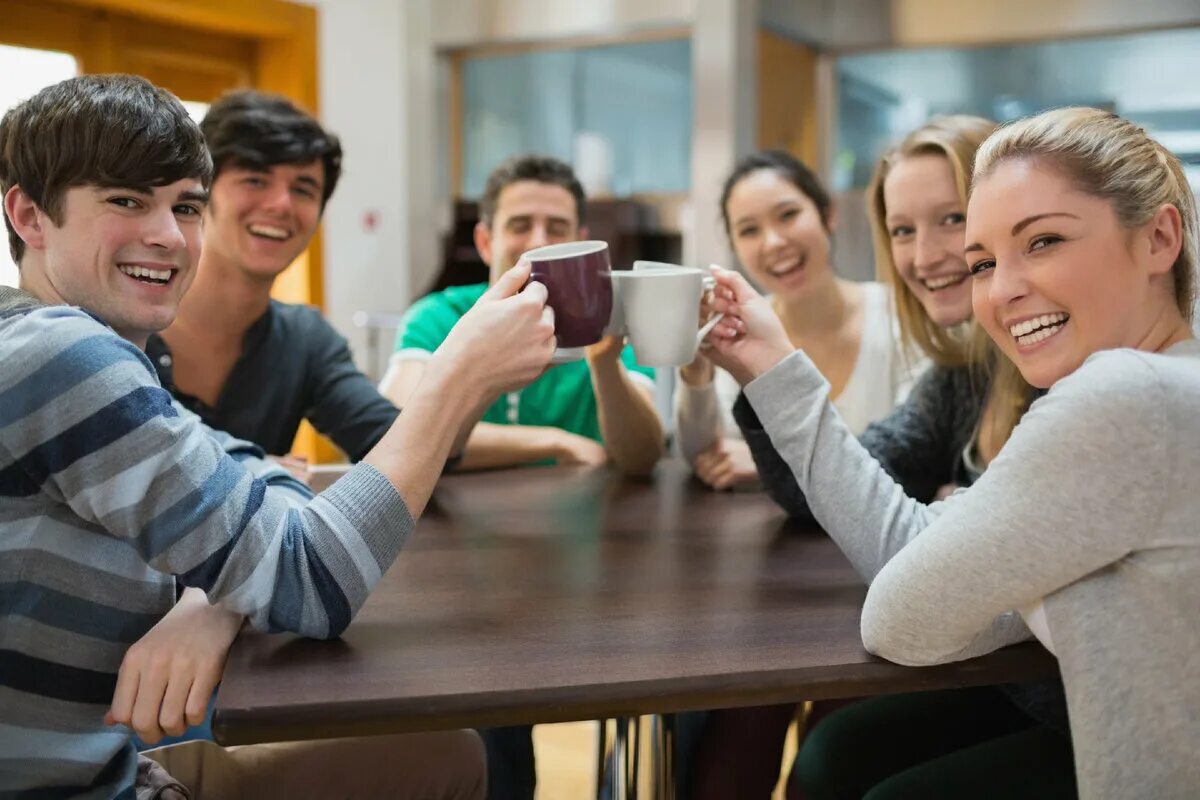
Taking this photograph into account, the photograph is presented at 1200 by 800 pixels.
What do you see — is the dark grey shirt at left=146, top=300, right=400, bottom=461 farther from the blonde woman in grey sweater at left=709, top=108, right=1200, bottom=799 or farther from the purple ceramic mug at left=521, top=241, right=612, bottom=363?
the blonde woman in grey sweater at left=709, top=108, right=1200, bottom=799

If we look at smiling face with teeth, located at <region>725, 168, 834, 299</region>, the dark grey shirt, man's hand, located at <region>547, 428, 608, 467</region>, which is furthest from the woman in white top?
the dark grey shirt

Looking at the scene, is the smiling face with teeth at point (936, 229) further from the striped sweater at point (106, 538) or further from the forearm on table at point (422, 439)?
the striped sweater at point (106, 538)

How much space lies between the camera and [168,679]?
93cm

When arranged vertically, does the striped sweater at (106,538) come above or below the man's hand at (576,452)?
above

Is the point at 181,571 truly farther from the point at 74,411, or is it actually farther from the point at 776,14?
the point at 776,14

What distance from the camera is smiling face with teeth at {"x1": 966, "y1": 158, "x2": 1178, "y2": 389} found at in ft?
3.11

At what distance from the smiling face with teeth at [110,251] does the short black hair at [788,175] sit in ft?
4.61

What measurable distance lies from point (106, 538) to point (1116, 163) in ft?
2.96

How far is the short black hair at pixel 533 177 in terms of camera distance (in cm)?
230

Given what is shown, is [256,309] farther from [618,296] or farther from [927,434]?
[927,434]

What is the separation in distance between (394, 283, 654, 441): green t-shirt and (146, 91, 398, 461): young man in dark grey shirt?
36cm

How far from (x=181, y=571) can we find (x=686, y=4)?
3350 mm

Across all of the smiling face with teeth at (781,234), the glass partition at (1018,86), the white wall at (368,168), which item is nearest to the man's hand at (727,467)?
the smiling face with teeth at (781,234)

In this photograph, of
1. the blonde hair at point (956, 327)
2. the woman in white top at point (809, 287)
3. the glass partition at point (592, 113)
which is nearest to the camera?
the blonde hair at point (956, 327)
